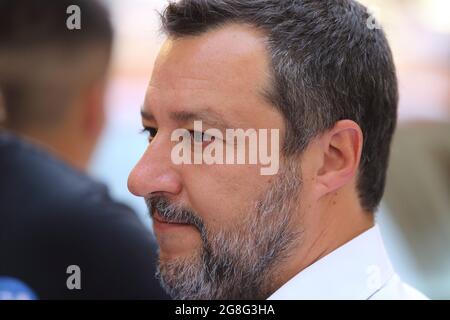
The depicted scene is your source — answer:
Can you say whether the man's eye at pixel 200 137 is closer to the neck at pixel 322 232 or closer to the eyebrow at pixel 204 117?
the eyebrow at pixel 204 117

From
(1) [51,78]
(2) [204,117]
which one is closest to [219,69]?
(2) [204,117]

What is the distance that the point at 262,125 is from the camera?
3.70 feet

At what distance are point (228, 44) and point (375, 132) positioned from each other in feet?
0.89

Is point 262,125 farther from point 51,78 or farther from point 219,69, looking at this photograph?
point 51,78

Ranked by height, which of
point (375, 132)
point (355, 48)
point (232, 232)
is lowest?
point (232, 232)

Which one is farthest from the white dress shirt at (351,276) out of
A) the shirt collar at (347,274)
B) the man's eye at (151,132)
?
the man's eye at (151,132)

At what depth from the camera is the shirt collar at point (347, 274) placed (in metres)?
1.17

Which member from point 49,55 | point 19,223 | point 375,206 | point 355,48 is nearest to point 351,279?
point 375,206

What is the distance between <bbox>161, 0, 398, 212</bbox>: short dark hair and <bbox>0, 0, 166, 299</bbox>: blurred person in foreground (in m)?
0.39

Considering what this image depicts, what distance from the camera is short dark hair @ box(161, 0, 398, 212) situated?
110cm

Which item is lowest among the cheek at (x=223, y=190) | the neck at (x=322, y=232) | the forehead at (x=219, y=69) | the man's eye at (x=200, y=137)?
the neck at (x=322, y=232)

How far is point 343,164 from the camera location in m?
1.15

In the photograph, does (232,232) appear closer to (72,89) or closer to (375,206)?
(375,206)

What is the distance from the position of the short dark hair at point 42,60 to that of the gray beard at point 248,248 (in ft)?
1.67
